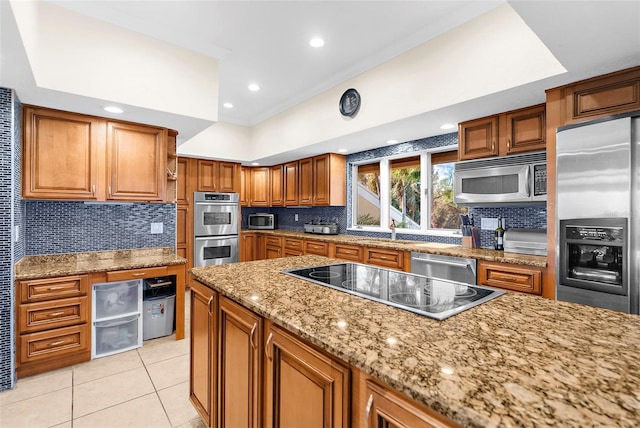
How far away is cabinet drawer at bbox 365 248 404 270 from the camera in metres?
3.40

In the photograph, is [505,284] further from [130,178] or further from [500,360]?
[130,178]

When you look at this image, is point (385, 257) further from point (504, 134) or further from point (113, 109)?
point (113, 109)

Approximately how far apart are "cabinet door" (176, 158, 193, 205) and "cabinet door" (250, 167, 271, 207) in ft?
4.52

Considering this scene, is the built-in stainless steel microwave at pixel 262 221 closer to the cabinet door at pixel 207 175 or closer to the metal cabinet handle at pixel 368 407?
the cabinet door at pixel 207 175

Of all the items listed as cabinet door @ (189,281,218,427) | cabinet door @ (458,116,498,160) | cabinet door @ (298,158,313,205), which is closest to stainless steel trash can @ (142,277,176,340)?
cabinet door @ (189,281,218,427)

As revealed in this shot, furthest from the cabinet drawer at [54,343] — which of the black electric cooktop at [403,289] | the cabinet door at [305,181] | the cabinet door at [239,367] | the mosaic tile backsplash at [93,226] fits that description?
the cabinet door at [305,181]

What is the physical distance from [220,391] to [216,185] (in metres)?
4.24

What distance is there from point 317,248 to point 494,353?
3817 millimetres

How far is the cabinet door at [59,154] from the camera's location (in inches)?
103

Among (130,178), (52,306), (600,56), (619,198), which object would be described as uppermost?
(600,56)

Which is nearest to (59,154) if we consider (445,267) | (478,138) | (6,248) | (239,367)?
(6,248)

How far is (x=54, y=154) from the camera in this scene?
271 centimetres

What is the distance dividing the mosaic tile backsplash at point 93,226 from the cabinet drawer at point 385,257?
244cm

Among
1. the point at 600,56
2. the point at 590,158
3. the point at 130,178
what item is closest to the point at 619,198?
the point at 590,158
